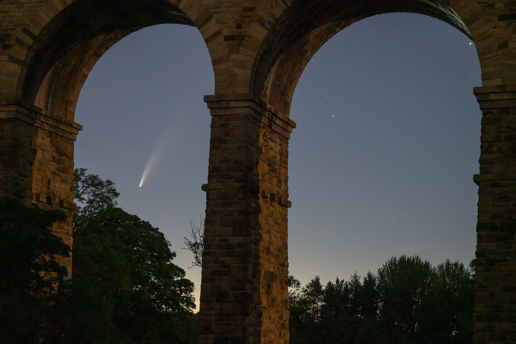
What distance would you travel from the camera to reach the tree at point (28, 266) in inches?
740

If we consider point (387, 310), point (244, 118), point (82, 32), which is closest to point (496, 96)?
point (244, 118)

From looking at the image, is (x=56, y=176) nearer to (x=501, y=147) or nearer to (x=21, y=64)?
(x=21, y=64)

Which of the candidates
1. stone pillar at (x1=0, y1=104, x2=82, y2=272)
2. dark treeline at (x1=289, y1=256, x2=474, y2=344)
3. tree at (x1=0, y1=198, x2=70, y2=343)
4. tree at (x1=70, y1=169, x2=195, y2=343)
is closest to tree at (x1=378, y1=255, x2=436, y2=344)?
dark treeline at (x1=289, y1=256, x2=474, y2=344)

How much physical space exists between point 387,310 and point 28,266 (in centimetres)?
4105

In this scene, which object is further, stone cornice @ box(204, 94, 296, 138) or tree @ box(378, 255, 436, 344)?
tree @ box(378, 255, 436, 344)

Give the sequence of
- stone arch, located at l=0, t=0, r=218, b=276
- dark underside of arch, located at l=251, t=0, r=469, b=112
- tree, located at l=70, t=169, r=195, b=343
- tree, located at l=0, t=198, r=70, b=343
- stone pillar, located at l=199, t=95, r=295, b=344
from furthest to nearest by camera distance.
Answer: tree, located at l=70, t=169, r=195, b=343 < stone arch, located at l=0, t=0, r=218, b=276 < dark underside of arch, located at l=251, t=0, r=469, b=112 < tree, located at l=0, t=198, r=70, b=343 < stone pillar, located at l=199, t=95, r=295, b=344

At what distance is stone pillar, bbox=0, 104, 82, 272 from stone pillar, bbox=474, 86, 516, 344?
426 inches

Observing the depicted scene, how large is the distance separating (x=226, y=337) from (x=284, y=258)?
340 cm

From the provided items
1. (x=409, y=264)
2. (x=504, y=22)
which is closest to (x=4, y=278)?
(x=504, y=22)

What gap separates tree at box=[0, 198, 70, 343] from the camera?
18797 mm

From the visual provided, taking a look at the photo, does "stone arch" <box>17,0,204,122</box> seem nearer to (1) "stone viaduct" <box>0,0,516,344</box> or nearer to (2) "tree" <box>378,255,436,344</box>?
A: (1) "stone viaduct" <box>0,0,516,344</box>

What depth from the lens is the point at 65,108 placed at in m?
24.1

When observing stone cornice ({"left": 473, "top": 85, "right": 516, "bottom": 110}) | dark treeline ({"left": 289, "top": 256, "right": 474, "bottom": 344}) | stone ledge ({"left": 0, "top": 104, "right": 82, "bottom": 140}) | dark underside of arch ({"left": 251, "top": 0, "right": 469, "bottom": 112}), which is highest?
dark underside of arch ({"left": 251, "top": 0, "right": 469, "bottom": 112})

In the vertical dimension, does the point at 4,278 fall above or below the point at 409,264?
below
